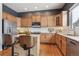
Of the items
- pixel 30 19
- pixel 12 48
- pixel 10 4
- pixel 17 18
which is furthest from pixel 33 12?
pixel 12 48

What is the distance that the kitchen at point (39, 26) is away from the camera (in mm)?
1632

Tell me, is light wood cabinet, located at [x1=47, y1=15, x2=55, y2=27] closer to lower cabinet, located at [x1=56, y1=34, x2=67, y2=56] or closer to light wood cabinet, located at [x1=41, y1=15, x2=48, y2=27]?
light wood cabinet, located at [x1=41, y1=15, x2=48, y2=27]

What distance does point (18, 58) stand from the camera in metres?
1.48

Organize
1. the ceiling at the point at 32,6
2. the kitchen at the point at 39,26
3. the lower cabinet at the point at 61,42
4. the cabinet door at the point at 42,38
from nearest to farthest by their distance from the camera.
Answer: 1. the ceiling at the point at 32,6
2. the kitchen at the point at 39,26
3. the cabinet door at the point at 42,38
4. the lower cabinet at the point at 61,42

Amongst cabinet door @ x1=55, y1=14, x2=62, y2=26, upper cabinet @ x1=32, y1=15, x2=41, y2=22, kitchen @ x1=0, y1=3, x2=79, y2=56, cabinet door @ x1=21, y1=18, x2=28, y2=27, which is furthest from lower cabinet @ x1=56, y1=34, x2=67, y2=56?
cabinet door @ x1=21, y1=18, x2=28, y2=27

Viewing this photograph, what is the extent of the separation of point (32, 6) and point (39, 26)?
0.34 metres

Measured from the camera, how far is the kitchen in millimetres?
1632

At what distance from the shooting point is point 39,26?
179 cm

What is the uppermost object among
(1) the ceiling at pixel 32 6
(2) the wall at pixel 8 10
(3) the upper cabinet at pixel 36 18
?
(1) the ceiling at pixel 32 6

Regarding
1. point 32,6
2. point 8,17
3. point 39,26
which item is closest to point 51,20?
point 39,26

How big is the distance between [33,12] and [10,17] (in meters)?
0.34

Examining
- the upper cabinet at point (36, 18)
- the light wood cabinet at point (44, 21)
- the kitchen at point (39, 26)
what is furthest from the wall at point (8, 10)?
the light wood cabinet at point (44, 21)

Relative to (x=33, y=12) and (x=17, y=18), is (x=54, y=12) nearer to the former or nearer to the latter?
(x=33, y=12)

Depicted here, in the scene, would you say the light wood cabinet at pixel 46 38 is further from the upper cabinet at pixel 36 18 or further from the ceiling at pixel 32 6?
the ceiling at pixel 32 6
